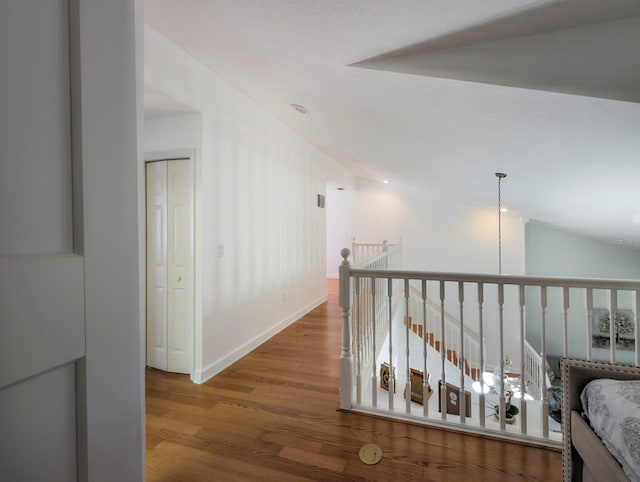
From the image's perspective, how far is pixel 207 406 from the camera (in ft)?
7.52

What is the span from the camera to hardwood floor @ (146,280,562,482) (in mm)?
1627

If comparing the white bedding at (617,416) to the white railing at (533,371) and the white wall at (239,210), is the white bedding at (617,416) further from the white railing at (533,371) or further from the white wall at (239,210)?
the white railing at (533,371)

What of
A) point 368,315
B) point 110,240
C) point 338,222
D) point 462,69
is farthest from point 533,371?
point 110,240

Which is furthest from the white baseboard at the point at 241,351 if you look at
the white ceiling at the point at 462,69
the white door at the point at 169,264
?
the white ceiling at the point at 462,69

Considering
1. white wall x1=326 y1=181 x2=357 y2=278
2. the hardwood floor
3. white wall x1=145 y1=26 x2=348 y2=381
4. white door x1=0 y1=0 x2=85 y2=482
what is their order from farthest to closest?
1. white wall x1=326 y1=181 x2=357 y2=278
2. white wall x1=145 y1=26 x2=348 y2=381
3. the hardwood floor
4. white door x1=0 y1=0 x2=85 y2=482

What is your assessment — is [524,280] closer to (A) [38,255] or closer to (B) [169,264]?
(A) [38,255]

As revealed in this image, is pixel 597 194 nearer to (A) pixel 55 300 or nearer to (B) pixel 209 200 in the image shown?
(B) pixel 209 200

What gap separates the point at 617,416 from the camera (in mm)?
1043

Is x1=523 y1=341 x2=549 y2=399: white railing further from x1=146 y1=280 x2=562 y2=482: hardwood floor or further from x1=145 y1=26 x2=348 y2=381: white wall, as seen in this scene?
x1=146 y1=280 x2=562 y2=482: hardwood floor

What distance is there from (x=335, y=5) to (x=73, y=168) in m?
1.30

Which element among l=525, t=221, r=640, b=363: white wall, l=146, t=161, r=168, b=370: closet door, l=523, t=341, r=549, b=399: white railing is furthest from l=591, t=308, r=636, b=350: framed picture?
l=146, t=161, r=168, b=370: closet door

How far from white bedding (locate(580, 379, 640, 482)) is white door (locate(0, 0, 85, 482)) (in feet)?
4.62

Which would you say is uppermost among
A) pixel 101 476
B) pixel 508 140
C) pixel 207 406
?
pixel 508 140

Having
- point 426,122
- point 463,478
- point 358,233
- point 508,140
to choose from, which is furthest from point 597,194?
point 358,233
